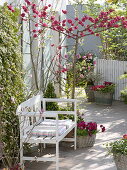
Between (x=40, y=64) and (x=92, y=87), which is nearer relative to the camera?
(x=40, y=64)

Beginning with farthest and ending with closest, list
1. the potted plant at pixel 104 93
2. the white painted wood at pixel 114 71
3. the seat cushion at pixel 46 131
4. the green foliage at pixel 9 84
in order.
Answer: the white painted wood at pixel 114 71 → the potted plant at pixel 104 93 → the seat cushion at pixel 46 131 → the green foliage at pixel 9 84

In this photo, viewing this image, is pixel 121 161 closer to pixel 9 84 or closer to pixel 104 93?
pixel 9 84

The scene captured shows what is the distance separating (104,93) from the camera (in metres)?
11.1

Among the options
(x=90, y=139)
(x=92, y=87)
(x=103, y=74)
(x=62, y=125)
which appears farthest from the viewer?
(x=103, y=74)

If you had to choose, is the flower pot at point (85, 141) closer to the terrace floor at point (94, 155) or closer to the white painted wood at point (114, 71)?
the terrace floor at point (94, 155)

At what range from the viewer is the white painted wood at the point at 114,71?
11.9 m

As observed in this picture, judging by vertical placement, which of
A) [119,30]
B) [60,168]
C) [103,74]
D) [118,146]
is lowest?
[60,168]

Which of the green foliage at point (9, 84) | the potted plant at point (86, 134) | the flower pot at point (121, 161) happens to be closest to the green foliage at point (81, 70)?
the potted plant at point (86, 134)

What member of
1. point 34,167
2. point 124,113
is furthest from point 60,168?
point 124,113

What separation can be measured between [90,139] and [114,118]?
107 inches

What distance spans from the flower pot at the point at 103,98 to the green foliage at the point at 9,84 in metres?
5.27

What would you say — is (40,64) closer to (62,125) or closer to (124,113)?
(124,113)

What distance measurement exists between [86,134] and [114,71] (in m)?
5.30

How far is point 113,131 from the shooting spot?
27.3 ft
